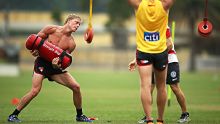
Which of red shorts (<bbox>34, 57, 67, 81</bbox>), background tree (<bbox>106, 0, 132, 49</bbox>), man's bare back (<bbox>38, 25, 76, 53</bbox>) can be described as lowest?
background tree (<bbox>106, 0, 132, 49</bbox>)


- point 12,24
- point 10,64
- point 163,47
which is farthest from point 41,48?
point 12,24

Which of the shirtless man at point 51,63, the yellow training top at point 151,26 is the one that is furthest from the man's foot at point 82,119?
the yellow training top at point 151,26

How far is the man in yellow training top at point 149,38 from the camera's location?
13.4m

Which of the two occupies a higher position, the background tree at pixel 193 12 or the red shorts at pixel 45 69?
the red shorts at pixel 45 69

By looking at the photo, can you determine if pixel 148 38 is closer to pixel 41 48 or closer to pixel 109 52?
pixel 41 48

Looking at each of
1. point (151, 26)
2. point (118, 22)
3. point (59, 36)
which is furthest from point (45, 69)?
point (118, 22)

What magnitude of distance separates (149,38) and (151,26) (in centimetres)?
22

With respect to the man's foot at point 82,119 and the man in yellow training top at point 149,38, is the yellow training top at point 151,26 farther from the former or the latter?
the man's foot at point 82,119

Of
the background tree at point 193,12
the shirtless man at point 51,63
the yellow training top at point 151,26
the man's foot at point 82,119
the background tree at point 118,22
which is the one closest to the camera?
the yellow training top at point 151,26

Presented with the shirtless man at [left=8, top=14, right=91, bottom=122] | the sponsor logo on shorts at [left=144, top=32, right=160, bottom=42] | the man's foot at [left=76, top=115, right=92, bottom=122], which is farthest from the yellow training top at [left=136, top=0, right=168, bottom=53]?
the man's foot at [left=76, top=115, right=92, bottom=122]

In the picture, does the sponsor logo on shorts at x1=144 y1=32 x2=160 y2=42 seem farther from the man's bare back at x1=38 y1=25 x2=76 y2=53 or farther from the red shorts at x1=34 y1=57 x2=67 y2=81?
the red shorts at x1=34 y1=57 x2=67 y2=81

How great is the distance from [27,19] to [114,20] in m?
11.6

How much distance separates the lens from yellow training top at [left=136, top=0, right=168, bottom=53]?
13352 millimetres

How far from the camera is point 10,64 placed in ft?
165
